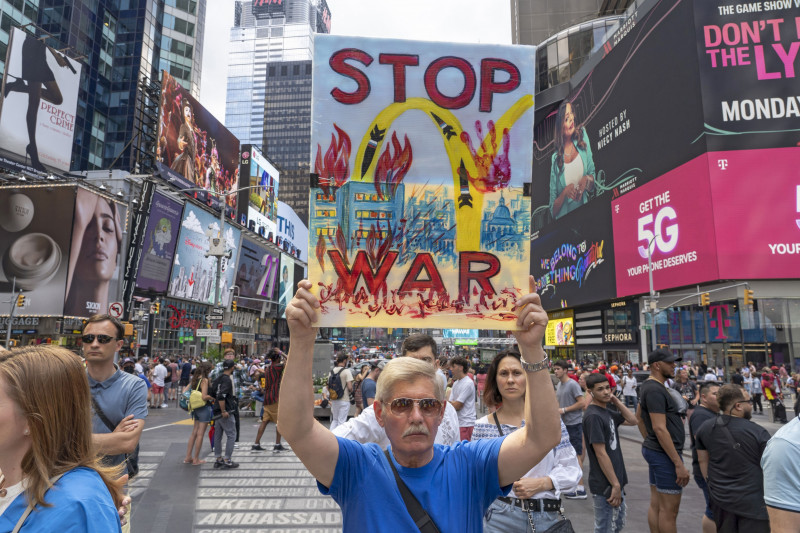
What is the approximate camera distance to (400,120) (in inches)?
115

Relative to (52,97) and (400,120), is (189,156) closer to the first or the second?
(52,97)

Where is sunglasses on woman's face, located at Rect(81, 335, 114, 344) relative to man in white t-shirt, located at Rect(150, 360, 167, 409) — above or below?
above

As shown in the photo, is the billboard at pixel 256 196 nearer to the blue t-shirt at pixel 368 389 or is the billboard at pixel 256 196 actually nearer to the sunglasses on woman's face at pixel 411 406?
the blue t-shirt at pixel 368 389

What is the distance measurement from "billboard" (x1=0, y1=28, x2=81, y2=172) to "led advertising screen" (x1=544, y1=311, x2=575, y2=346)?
40829 millimetres

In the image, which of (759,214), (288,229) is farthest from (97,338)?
(288,229)

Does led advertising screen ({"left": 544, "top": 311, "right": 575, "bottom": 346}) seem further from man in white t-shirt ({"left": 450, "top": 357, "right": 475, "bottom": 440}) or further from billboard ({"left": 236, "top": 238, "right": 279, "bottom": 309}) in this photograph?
man in white t-shirt ({"left": 450, "top": 357, "right": 475, "bottom": 440})

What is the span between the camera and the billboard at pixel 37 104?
30.3m

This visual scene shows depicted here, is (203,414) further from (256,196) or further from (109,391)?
(256,196)

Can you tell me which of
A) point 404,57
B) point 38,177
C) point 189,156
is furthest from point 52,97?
point 404,57

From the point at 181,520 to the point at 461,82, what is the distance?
20.2 ft

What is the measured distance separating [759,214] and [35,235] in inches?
1606

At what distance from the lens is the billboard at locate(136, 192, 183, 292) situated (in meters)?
35.4

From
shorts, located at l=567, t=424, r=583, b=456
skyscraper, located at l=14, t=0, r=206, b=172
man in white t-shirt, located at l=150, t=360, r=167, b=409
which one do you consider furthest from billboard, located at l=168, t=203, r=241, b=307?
shorts, located at l=567, t=424, r=583, b=456

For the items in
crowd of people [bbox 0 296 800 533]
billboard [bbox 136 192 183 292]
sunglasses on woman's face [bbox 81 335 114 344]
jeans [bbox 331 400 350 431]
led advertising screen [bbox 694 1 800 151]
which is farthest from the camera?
billboard [bbox 136 192 183 292]
